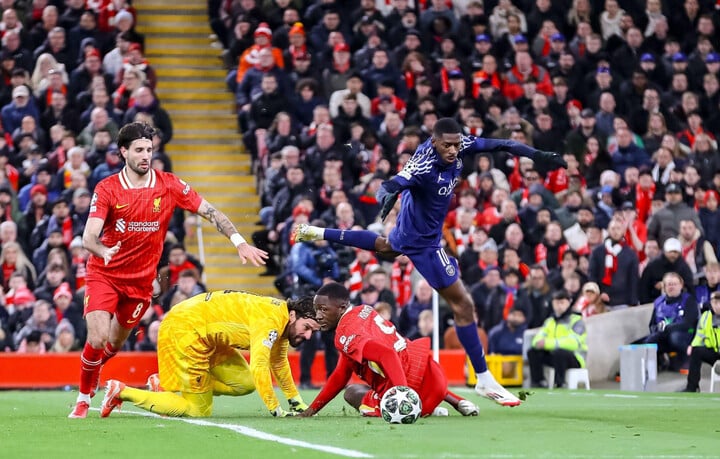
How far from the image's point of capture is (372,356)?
39.0 feet

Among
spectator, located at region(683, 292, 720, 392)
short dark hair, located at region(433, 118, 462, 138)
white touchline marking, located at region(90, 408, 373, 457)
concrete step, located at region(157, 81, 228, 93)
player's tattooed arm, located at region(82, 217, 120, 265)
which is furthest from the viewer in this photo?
concrete step, located at region(157, 81, 228, 93)

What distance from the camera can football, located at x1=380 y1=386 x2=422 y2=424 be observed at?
11642mm

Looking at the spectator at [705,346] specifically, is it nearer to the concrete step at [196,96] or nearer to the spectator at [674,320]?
the spectator at [674,320]

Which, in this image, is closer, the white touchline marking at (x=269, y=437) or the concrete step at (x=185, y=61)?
the white touchline marking at (x=269, y=437)

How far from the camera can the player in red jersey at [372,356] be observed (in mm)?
→ 11891

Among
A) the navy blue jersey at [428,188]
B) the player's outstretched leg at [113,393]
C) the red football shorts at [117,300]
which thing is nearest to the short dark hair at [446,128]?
the navy blue jersey at [428,188]

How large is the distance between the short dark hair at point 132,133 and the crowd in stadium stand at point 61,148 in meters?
7.94

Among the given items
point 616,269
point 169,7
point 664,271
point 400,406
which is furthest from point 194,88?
point 400,406

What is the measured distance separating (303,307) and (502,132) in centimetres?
1213

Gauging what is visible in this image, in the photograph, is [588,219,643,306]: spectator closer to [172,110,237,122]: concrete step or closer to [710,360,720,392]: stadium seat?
[710,360,720,392]: stadium seat

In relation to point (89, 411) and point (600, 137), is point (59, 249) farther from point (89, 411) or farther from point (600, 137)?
point (600, 137)

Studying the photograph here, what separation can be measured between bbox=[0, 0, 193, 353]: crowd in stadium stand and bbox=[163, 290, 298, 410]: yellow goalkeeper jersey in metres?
7.64

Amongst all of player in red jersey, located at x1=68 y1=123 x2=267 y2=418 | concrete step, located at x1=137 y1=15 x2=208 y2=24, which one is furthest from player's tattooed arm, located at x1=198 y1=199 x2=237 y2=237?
concrete step, located at x1=137 y1=15 x2=208 y2=24

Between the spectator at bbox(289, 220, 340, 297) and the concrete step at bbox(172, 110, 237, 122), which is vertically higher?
the concrete step at bbox(172, 110, 237, 122)
